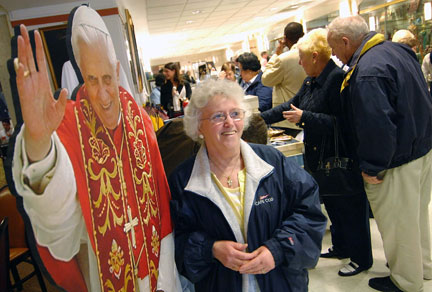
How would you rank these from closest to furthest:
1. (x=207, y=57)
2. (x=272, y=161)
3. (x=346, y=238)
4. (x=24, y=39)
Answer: (x=24, y=39) → (x=272, y=161) → (x=346, y=238) → (x=207, y=57)

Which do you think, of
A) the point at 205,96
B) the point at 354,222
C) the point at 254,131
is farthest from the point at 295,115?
Result: the point at 205,96

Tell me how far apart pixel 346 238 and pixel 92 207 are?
6.85 feet

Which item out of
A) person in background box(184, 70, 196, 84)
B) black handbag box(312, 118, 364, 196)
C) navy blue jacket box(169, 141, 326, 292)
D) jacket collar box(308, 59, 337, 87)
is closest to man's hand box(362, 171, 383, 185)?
black handbag box(312, 118, 364, 196)

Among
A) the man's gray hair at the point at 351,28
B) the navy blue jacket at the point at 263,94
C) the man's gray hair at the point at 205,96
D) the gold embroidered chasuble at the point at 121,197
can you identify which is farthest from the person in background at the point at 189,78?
the gold embroidered chasuble at the point at 121,197

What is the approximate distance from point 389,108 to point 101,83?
1549 mm

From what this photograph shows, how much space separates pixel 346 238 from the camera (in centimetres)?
237

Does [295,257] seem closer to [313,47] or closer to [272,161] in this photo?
[272,161]

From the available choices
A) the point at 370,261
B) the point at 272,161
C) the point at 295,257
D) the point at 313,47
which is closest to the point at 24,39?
the point at 272,161

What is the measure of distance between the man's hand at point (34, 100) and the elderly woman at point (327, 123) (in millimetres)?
1694

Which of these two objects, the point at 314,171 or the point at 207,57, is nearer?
the point at 314,171

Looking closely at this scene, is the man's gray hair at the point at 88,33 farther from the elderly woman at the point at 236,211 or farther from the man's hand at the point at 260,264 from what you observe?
the man's hand at the point at 260,264

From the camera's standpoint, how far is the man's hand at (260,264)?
1145 mm

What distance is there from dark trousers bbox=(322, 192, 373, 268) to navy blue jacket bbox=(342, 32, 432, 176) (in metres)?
0.50

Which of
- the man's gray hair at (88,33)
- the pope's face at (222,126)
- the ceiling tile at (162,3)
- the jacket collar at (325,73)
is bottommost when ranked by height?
the pope's face at (222,126)
